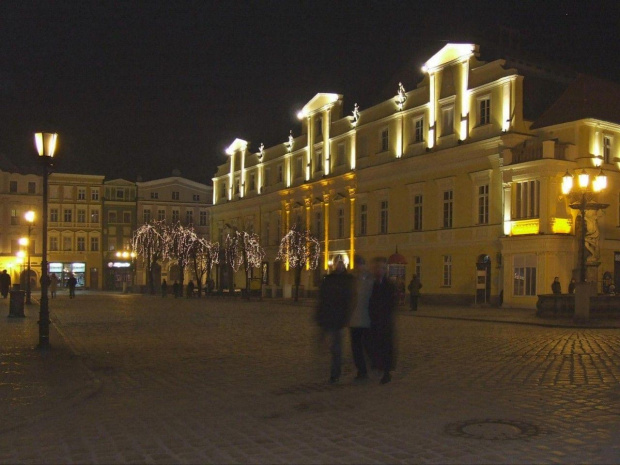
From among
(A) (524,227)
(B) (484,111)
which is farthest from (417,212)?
(A) (524,227)

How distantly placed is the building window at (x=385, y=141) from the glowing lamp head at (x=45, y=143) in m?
34.1

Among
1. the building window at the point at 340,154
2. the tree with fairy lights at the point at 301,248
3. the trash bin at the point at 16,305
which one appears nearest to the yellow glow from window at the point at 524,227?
the tree with fairy lights at the point at 301,248

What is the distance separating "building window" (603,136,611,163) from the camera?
123 feet

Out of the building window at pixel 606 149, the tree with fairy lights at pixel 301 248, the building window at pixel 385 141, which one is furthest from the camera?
the tree with fairy lights at pixel 301 248

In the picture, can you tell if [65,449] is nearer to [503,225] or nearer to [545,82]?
[503,225]

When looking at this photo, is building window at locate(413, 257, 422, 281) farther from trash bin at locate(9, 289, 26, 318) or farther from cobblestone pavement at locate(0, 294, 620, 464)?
cobblestone pavement at locate(0, 294, 620, 464)

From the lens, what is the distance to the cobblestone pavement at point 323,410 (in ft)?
21.7

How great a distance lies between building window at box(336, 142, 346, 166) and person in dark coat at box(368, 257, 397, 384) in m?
43.6

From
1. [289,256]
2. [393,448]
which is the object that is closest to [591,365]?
A: [393,448]

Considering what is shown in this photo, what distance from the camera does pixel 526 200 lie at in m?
36.9

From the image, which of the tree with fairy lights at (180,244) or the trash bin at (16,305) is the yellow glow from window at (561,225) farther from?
the tree with fairy lights at (180,244)

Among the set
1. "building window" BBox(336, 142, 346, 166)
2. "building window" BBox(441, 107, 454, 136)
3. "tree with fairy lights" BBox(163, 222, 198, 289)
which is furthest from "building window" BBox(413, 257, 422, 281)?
"tree with fairy lights" BBox(163, 222, 198, 289)

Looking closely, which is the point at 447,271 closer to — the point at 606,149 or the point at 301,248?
the point at 606,149

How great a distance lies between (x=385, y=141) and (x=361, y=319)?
3886cm
